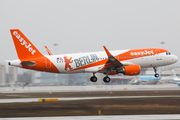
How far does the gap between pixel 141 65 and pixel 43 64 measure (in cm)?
1853

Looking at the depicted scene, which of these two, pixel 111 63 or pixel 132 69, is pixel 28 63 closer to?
pixel 111 63

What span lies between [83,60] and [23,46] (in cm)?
1142

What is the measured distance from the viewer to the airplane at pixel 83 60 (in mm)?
49188

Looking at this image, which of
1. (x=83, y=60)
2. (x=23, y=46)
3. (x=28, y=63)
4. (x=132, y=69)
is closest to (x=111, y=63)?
(x=132, y=69)

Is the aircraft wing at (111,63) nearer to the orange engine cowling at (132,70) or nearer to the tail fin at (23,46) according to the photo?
the orange engine cowling at (132,70)

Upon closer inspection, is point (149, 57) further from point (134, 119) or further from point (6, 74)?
point (6, 74)

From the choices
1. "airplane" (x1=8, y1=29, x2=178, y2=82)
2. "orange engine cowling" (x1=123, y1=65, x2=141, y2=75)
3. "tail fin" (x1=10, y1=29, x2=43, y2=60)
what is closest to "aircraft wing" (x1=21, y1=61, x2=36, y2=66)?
"airplane" (x1=8, y1=29, x2=178, y2=82)

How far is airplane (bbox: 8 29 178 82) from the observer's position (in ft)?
161

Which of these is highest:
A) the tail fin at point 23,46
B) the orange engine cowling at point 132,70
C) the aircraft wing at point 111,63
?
the tail fin at point 23,46

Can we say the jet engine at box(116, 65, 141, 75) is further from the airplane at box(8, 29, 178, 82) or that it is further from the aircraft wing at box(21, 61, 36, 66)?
the aircraft wing at box(21, 61, 36, 66)

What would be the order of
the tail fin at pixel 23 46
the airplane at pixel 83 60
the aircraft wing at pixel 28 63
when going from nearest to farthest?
the aircraft wing at pixel 28 63, the airplane at pixel 83 60, the tail fin at pixel 23 46

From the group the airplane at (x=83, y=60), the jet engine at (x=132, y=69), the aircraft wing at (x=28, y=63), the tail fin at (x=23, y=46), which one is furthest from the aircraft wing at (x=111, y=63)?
the aircraft wing at (x=28, y=63)

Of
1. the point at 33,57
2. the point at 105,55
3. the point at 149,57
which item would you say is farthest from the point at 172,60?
the point at 33,57

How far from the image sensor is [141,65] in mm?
51812
